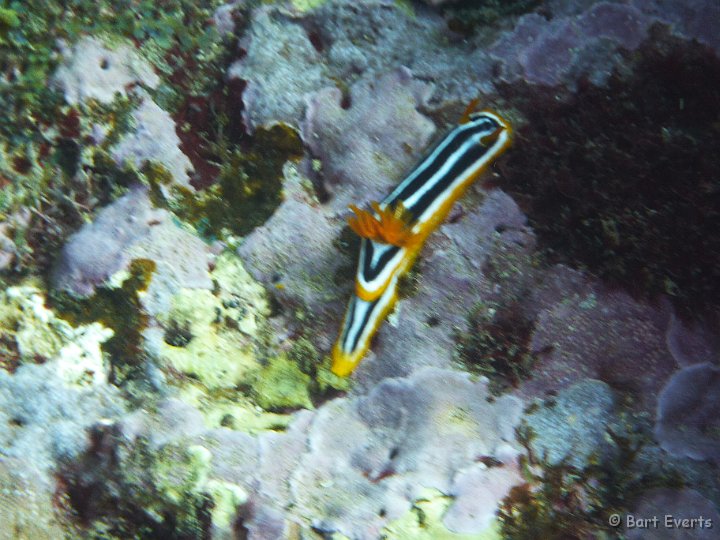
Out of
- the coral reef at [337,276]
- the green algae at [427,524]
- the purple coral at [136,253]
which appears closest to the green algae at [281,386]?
the coral reef at [337,276]

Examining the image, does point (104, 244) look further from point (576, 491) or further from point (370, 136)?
point (576, 491)

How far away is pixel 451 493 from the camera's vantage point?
8.87 ft

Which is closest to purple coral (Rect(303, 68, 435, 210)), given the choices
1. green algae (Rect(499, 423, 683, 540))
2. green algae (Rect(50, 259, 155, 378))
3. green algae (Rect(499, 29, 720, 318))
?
green algae (Rect(499, 29, 720, 318))

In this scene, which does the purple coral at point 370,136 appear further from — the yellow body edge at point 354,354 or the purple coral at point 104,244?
the purple coral at point 104,244

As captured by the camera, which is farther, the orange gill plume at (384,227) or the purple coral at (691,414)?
the orange gill plume at (384,227)

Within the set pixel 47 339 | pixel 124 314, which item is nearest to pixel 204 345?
pixel 124 314

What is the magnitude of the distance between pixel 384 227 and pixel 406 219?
215 millimetres

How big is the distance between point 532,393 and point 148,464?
223 centimetres

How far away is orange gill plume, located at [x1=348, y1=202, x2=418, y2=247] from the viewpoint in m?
2.88

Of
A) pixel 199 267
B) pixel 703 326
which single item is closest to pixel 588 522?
pixel 703 326

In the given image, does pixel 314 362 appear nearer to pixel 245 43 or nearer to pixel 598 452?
pixel 598 452

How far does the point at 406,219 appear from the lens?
9.92 feet

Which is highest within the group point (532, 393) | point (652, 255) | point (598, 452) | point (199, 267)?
point (652, 255)

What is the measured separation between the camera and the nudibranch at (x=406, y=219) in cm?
296
